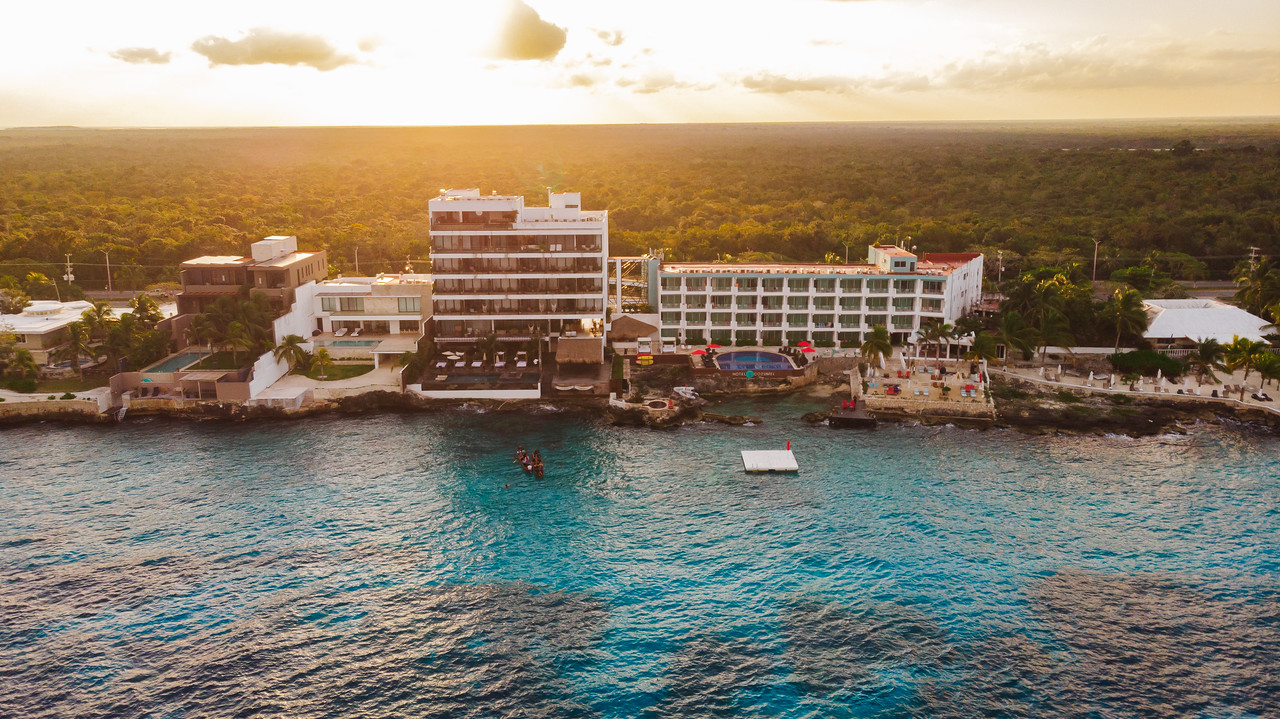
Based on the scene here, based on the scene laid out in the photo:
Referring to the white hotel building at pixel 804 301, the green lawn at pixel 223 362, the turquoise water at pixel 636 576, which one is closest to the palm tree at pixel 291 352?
the green lawn at pixel 223 362

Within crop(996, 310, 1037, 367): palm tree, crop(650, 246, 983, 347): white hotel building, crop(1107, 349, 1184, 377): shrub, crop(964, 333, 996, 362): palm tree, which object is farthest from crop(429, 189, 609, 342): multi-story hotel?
crop(1107, 349, 1184, 377): shrub

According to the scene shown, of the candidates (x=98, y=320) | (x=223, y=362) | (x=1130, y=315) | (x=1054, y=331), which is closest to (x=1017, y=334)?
(x=1054, y=331)

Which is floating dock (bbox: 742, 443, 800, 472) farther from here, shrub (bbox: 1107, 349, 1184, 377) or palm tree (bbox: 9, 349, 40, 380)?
palm tree (bbox: 9, 349, 40, 380)

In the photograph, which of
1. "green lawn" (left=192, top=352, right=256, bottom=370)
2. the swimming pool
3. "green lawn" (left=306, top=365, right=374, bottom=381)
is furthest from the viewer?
the swimming pool

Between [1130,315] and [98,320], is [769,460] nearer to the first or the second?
[1130,315]

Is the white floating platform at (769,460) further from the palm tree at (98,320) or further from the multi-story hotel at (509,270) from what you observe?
the palm tree at (98,320)

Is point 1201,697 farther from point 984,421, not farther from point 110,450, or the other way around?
point 110,450

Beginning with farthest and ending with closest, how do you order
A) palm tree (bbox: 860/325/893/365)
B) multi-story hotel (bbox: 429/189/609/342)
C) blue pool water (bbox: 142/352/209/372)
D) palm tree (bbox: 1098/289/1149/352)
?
multi-story hotel (bbox: 429/189/609/342), palm tree (bbox: 1098/289/1149/352), palm tree (bbox: 860/325/893/365), blue pool water (bbox: 142/352/209/372)
